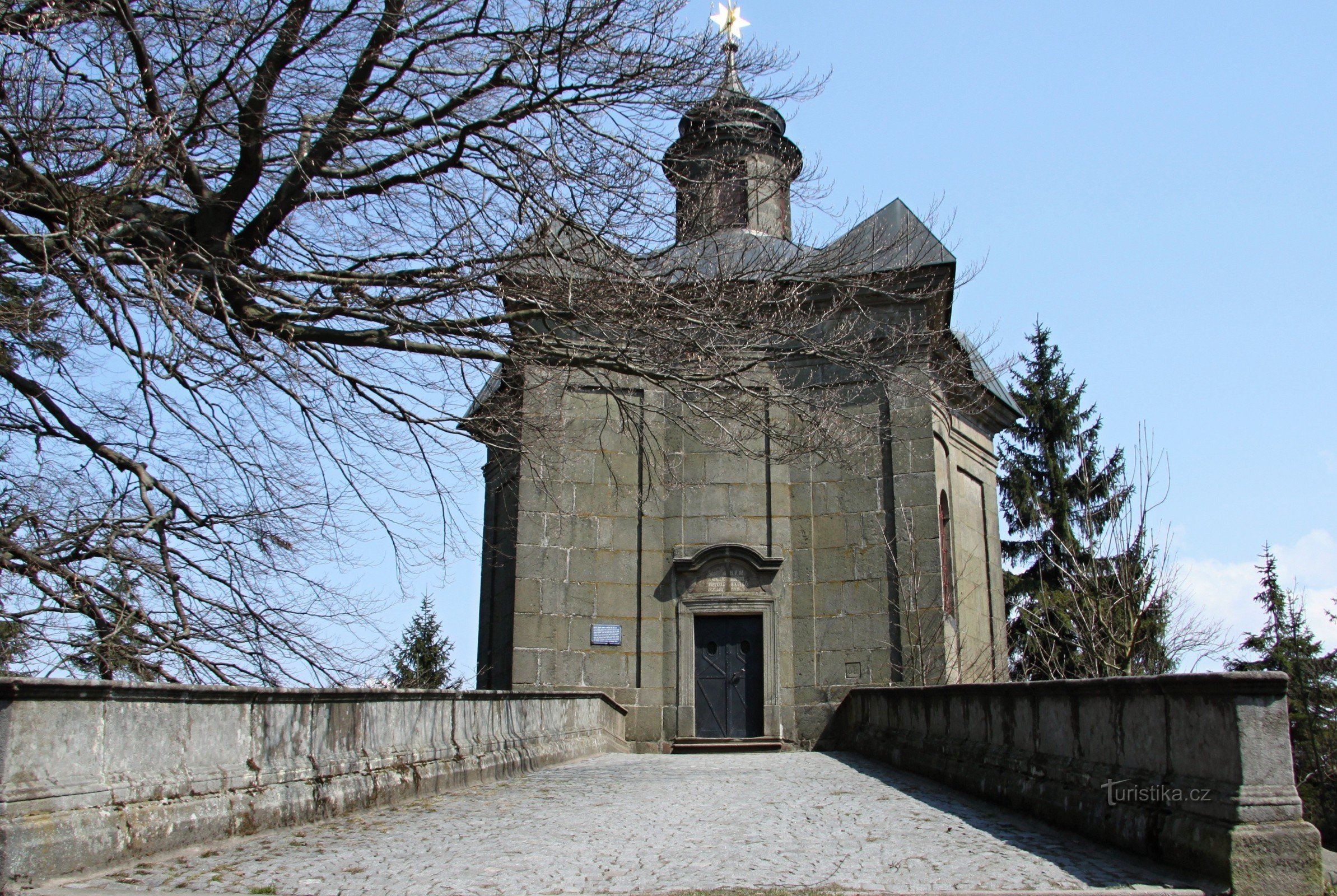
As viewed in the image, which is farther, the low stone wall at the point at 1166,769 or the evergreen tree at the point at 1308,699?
the evergreen tree at the point at 1308,699

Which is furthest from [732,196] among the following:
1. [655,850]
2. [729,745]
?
[729,745]

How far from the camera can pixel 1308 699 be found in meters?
29.2

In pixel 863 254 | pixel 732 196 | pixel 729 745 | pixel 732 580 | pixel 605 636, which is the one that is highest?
pixel 732 196

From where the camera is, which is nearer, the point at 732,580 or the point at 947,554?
the point at 732,580

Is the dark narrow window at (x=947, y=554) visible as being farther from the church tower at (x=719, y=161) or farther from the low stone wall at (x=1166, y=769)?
the low stone wall at (x=1166, y=769)

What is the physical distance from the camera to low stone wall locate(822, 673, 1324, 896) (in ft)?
A: 15.6

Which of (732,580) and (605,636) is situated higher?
Result: (732,580)

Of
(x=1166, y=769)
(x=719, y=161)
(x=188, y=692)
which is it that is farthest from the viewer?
(x=719, y=161)

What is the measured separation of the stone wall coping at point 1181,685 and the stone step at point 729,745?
9.04 meters

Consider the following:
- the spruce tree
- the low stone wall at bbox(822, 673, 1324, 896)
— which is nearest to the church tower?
the low stone wall at bbox(822, 673, 1324, 896)

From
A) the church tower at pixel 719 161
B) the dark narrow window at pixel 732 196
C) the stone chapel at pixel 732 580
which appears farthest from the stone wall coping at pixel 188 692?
the stone chapel at pixel 732 580

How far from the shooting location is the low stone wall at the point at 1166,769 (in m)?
4.76

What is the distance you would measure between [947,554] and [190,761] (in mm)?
14949

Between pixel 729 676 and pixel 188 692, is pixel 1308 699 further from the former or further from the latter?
pixel 188 692
